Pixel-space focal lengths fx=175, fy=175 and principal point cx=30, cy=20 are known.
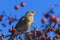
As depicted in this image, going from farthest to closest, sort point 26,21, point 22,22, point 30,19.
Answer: point 30,19, point 26,21, point 22,22

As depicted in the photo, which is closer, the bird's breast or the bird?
the bird

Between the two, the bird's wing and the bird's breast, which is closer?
the bird's wing

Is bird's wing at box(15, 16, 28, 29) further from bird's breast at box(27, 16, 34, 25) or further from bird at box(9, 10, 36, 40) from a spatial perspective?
bird's breast at box(27, 16, 34, 25)

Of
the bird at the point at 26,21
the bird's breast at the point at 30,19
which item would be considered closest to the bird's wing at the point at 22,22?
the bird at the point at 26,21

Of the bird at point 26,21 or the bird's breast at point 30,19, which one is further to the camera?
the bird's breast at point 30,19

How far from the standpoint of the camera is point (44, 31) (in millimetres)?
2881

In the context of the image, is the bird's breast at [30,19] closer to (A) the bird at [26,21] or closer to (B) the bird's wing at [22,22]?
(A) the bird at [26,21]

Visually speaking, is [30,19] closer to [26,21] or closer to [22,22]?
[26,21]

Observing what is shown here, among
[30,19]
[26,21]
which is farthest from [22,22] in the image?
[30,19]

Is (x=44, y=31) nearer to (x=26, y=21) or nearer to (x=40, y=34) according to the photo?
(x=40, y=34)

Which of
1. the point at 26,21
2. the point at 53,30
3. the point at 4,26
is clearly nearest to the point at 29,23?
the point at 26,21

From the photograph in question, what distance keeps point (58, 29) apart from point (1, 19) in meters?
1.30

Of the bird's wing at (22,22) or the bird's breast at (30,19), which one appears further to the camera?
the bird's breast at (30,19)

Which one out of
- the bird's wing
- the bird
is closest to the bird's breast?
the bird
